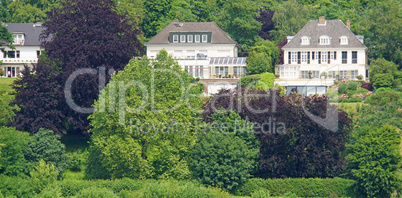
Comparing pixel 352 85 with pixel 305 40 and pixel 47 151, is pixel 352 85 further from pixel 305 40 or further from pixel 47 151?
pixel 47 151

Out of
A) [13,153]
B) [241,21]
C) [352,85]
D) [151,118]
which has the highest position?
[241,21]

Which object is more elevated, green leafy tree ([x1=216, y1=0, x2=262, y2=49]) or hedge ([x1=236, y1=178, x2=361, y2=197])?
green leafy tree ([x1=216, y1=0, x2=262, y2=49])

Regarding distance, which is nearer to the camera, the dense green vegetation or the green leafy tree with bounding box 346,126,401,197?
the green leafy tree with bounding box 346,126,401,197

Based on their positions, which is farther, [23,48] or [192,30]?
[23,48]

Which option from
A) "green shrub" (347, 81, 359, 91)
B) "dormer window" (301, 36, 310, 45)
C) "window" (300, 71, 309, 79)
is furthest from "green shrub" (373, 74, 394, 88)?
"dormer window" (301, 36, 310, 45)

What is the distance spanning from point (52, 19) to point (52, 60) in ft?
14.5

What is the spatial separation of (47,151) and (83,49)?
32.0 ft

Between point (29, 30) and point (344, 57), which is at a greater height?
point (29, 30)

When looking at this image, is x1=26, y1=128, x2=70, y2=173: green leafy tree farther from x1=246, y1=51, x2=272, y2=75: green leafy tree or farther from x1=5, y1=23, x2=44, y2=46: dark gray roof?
x1=5, y1=23, x2=44, y2=46: dark gray roof

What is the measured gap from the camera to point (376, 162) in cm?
4569

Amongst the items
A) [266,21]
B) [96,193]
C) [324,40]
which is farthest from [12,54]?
[96,193]

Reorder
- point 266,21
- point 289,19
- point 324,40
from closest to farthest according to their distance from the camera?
point 324,40 → point 289,19 → point 266,21

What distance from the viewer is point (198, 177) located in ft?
156

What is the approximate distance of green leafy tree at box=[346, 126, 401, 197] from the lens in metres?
45.2
